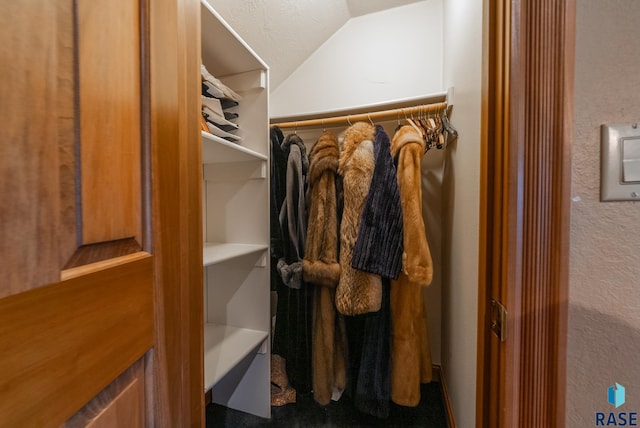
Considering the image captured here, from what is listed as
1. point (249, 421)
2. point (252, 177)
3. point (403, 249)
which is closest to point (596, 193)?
point (403, 249)

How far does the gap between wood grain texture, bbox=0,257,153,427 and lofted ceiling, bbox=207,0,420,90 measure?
3.97 feet

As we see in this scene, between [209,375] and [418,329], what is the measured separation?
2.97ft

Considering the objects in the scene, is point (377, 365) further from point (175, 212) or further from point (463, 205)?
point (175, 212)

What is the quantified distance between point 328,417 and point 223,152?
1.39 meters

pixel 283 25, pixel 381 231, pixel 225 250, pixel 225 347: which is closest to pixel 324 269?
pixel 381 231

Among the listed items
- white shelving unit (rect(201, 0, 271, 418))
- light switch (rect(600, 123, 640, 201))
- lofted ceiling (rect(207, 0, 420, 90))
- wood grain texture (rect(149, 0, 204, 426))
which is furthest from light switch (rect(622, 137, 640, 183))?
lofted ceiling (rect(207, 0, 420, 90))

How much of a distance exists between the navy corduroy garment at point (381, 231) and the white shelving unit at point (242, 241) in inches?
19.9

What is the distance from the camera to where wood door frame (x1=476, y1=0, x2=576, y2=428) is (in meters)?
0.38

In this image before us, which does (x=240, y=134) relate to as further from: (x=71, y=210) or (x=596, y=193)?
(x=596, y=193)

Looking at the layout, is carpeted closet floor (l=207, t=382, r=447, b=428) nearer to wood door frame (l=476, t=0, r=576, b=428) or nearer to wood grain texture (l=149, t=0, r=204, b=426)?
wood grain texture (l=149, t=0, r=204, b=426)

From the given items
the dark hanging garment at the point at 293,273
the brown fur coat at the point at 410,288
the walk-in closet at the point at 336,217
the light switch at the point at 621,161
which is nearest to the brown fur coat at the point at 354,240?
the walk-in closet at the point at 336,217

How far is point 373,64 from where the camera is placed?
1.49 meters

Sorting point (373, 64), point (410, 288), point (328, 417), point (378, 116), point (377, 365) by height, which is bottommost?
point (328, 417)

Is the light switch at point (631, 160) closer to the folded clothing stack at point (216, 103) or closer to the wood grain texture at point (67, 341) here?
the wood grain texture at point (67, 341)
